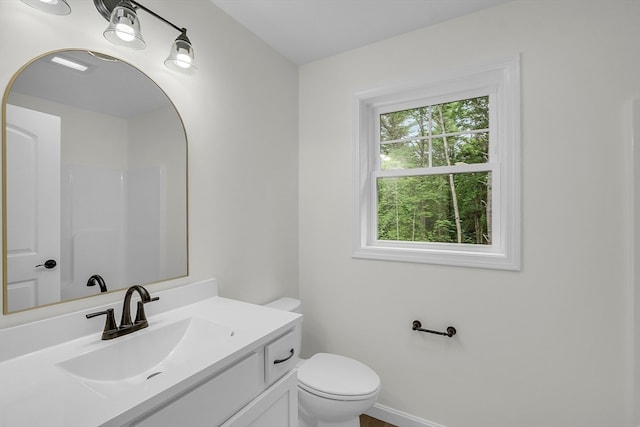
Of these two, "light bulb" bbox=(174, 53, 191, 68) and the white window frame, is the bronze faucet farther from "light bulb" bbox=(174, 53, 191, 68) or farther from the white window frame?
the white window frame

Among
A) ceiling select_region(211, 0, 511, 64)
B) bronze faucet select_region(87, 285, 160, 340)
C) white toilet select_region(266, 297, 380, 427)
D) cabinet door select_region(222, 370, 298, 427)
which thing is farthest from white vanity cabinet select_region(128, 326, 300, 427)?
ceiling select_region(211, 0, 511, 64)

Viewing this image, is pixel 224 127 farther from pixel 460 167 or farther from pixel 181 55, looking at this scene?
pixel 460 167

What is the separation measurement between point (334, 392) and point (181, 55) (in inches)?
66.2

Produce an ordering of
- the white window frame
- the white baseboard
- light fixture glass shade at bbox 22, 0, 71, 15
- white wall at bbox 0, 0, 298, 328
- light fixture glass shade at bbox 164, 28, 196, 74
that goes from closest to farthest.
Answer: light fixture glass shade at bbox 22, 0, 71, 15, white wall at bbox 0, 0, 298, 328, light fixture glass shade at bbox 164, 28, 196, 74, the white window frame, the white baseboard

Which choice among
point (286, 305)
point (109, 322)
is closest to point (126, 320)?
point (109, 322)

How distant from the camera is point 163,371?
966mm

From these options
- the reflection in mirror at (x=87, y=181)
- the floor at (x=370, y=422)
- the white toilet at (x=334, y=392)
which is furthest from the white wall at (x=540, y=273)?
the reflection in mirror at (x=87, y=181)

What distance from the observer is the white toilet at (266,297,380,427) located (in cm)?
145

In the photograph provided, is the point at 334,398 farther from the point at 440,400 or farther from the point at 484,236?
the point at 484,236

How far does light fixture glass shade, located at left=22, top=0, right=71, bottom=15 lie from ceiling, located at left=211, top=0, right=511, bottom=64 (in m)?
0.82

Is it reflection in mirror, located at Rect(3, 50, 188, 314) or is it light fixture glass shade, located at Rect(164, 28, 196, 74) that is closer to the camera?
reflection in mirror, located at Rect(3, 50, 188, 314)

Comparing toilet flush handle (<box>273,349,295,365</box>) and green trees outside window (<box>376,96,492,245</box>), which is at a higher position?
green trees outside window (<box>376,96,492,245</box>)

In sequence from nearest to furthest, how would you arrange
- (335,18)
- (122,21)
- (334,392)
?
(122,21)
(334,392)
(335,18)

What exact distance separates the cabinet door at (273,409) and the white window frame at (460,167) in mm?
1004
